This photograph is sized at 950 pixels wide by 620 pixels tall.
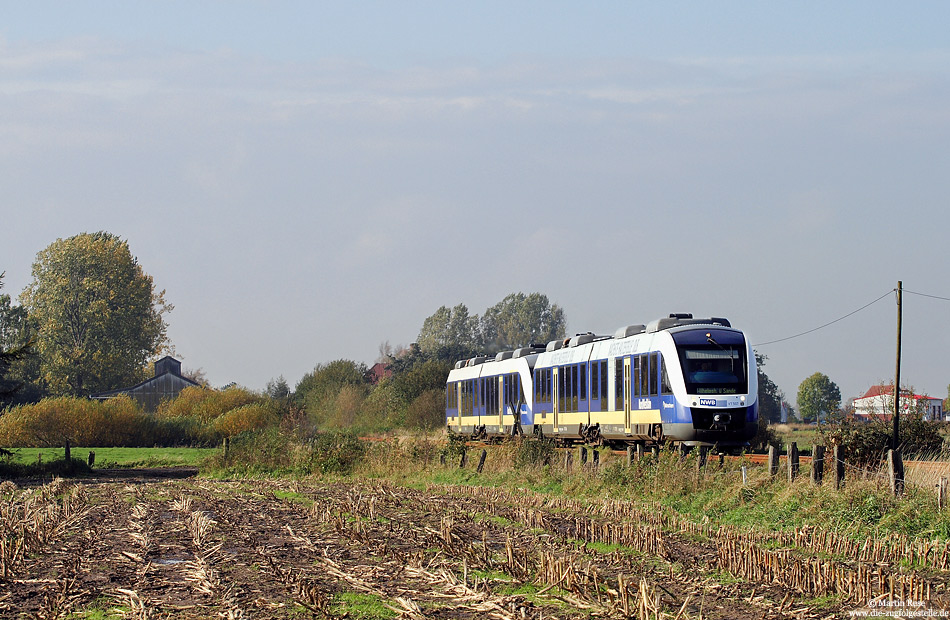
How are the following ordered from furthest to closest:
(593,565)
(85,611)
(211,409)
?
(211,409), (593,565), (85,611)

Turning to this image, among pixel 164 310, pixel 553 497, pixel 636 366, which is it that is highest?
pixel 164 310

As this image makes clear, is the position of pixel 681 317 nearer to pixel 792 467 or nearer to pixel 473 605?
pixel 792 467

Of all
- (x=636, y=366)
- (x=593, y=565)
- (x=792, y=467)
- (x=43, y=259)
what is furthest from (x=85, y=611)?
(x=43, y=259)

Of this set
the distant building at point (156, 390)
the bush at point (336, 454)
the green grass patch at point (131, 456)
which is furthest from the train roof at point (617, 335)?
the distant building at point (156, 390)

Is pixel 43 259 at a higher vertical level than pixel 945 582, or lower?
higher

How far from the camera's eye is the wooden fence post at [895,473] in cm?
1567

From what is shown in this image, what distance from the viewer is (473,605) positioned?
9.52m

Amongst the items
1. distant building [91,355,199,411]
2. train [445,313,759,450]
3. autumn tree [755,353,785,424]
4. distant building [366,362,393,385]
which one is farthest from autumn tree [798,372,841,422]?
train [445,313,759,450]

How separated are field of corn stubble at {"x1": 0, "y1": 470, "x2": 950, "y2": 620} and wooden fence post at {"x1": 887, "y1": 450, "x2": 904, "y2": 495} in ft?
8.32

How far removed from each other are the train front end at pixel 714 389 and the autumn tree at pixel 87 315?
2757 inches

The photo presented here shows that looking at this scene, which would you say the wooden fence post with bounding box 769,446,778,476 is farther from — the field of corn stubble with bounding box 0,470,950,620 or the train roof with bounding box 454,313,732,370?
the train roof with bounding box 454,313,732,370

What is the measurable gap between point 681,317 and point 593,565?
1690 centimetres

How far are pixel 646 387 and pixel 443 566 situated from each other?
15909mm

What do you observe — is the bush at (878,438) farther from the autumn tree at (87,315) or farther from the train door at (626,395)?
the autumn tree at (87,315)
